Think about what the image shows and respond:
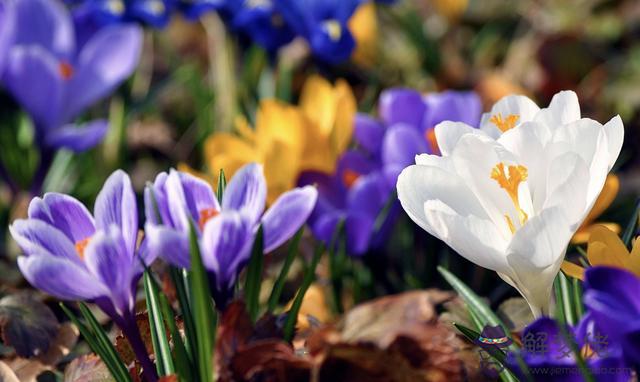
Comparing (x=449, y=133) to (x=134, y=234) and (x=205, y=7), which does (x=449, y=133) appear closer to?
(x=134, y=234)

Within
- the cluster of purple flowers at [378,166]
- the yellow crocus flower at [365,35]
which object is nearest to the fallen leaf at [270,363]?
the cluster of purple flowers at [378,166]

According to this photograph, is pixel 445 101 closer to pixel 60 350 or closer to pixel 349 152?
pixel 349 152

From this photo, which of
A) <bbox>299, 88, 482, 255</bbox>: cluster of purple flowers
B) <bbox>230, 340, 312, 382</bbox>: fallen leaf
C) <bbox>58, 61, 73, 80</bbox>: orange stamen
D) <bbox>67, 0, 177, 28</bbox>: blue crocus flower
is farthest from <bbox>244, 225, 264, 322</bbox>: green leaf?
<bbox>67, 0, 177, 28</bbox>: blue crocus flower

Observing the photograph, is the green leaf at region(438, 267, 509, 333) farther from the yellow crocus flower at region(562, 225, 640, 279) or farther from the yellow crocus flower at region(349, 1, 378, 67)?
the yellow crocus flower at region(349, 1, 378, 67)

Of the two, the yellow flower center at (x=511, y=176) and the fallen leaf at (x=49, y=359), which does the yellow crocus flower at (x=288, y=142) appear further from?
the yellow flower center at (x=511, y=176)

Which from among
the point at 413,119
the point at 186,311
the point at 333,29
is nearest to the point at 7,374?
the point at 186,311

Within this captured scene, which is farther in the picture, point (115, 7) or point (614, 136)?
point (115, 7)

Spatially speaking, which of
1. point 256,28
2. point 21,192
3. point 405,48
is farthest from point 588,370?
point 405,48
